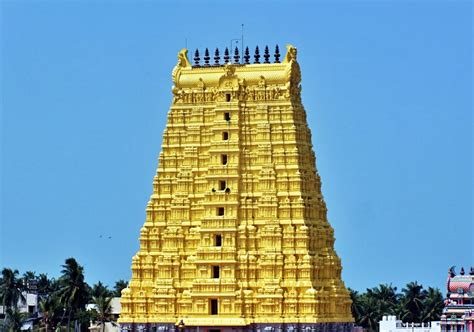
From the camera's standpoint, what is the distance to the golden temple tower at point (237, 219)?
316ft

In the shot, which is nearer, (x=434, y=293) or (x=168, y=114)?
(x=168, y=114)

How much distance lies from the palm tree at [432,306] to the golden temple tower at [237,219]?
160ft

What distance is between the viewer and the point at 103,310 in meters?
126

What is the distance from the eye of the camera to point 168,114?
101 meters

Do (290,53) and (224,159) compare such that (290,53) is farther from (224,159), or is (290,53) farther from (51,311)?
(51,311)

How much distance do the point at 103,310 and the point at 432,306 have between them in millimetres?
36400

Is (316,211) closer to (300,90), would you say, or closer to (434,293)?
(300,90)

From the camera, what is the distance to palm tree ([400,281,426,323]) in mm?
147625

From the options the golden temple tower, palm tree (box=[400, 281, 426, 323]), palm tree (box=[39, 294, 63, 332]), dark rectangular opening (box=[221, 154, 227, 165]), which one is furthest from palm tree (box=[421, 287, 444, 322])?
dark rectangular opening (box=[221, 154, 227, 165])

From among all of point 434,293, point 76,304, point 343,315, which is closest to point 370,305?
point 434,293

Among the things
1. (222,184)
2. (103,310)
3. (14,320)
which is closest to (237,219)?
(222,184)

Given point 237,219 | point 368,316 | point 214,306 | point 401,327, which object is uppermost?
point 237,219

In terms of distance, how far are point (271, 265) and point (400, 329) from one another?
116 feet

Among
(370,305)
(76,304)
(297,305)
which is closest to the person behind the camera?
(297,305)
